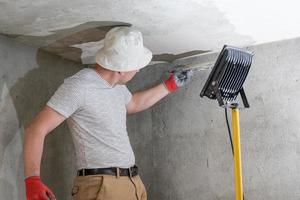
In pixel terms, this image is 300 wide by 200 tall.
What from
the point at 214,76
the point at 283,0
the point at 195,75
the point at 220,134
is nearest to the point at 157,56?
the point at 195,75

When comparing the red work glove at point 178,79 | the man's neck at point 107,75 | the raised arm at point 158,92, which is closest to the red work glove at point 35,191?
the man's neck at point 107,75

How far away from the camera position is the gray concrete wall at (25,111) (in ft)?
Result: 6.77

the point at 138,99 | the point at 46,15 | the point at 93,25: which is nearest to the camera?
the point at 46,15

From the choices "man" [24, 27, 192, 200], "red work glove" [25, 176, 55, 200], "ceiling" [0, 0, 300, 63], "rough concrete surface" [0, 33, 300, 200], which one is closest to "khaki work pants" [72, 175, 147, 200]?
"man" [24, 27, 192, 200]

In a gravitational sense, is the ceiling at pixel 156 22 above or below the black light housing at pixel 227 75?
above

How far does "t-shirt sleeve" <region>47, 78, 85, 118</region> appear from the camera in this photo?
5.98 ft

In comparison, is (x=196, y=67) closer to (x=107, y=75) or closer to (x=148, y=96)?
(x=148, y=96)

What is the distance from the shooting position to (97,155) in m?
1.95

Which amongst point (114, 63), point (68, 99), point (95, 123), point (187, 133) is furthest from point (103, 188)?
point (187, 133)

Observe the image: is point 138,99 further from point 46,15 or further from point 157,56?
point 46,15

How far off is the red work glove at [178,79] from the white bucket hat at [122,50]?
35 cm

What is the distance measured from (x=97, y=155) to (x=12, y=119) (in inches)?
19.1

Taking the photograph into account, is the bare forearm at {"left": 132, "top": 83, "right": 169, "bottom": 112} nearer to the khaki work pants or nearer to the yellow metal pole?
the khaki work pants

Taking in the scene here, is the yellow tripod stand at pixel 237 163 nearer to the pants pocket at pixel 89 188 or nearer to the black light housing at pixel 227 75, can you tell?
the black light housing at pixel 227 75
